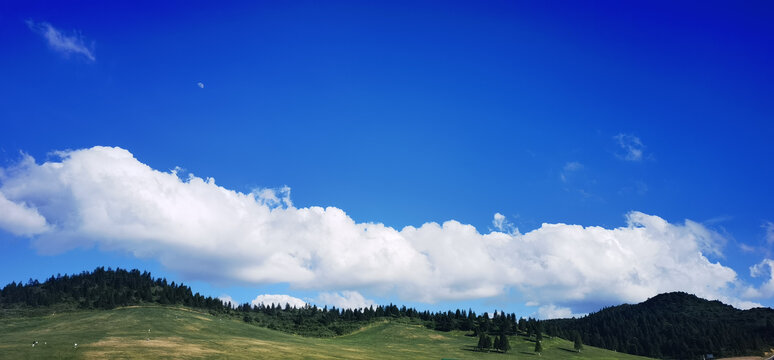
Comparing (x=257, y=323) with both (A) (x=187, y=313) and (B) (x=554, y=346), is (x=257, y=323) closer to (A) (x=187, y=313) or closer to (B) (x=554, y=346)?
(A) (x=187, y=313)

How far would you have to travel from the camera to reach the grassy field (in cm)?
8912

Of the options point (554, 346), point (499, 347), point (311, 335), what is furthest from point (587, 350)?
point (311, 335)

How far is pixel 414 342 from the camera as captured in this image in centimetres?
16962

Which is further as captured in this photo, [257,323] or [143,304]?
[257,323]

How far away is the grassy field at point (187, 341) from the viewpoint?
8912 centimetres

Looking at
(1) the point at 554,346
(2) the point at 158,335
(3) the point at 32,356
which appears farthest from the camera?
(1) the point at 554,346

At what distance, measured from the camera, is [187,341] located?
10938 centimetres

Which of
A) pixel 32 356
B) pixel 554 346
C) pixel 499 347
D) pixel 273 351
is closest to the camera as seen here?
pixel 32 356

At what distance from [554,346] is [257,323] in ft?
350

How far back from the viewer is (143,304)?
550ft

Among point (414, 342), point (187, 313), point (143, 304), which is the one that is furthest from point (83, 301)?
point (414, 342)

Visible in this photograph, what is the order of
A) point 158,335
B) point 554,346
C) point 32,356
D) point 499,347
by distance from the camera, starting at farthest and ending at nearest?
point 554,346, point 499,347, point 158,335, point 32,356

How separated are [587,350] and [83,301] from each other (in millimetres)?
173062

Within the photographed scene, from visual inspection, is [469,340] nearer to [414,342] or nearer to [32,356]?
[414,342]
